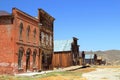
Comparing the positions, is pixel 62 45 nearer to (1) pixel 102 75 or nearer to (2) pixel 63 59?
(2) pixel 63 59

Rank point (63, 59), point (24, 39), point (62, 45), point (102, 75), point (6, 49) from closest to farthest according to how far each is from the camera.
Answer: point (6, 49), point (24, 39), point (102, 75), point (63, 59), point (62, 45)

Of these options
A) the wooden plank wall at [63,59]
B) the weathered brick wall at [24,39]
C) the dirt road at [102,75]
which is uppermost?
the weathered brick wall at [24,39]

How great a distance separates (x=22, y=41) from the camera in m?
34.9

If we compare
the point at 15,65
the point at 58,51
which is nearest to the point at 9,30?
the point at 15,65

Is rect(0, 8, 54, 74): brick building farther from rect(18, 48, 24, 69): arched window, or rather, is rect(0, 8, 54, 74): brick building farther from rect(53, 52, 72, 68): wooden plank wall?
rect(53, 52, 72, 68): wooden plank wall

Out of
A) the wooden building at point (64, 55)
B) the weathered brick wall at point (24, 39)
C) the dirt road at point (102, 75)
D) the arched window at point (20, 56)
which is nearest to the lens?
the dirt road at point (102, 75)

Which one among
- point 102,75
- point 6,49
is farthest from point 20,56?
point 102,75

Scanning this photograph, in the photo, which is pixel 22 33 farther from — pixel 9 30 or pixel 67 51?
pixel 67 51

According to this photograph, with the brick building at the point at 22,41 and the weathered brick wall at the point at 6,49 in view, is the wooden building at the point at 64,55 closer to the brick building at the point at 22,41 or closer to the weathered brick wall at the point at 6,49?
the brick building at the point at 22,41

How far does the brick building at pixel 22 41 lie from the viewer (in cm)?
3256

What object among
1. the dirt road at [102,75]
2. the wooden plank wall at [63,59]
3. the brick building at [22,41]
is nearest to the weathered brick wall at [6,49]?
the brick building at [22,41]

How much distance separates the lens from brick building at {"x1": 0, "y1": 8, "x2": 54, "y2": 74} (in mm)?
32562

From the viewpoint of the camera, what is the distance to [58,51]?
60094 mm

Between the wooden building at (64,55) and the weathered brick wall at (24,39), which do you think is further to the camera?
the wooden building at (64,55)
